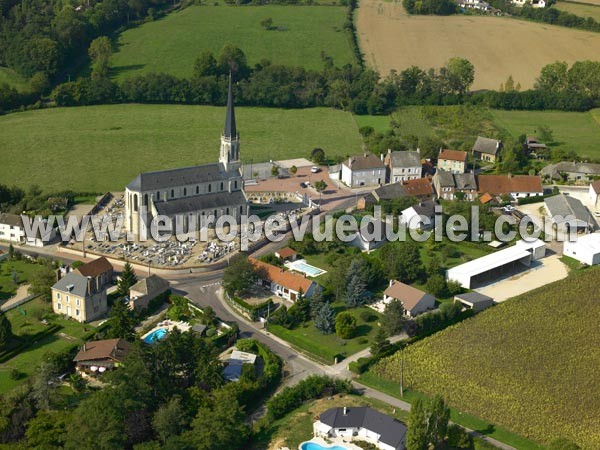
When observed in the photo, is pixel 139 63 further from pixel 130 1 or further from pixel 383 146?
pixel 383 146

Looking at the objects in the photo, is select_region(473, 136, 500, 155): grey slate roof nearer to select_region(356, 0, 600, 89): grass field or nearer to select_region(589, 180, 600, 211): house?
select_region(589, 180, 600, 211): house

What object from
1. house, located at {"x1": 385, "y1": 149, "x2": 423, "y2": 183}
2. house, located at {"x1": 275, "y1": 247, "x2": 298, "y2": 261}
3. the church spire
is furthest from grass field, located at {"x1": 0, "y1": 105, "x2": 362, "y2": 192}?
house, located at {"x1": 275, "y1": 247, "x2": 298, "y2": 261}

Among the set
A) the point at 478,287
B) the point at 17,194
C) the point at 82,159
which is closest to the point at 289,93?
the point at 82,159

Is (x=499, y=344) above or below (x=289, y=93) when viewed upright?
below

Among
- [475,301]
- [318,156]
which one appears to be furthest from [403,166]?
[475,301]

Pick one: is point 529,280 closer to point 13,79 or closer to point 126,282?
point 126,282
